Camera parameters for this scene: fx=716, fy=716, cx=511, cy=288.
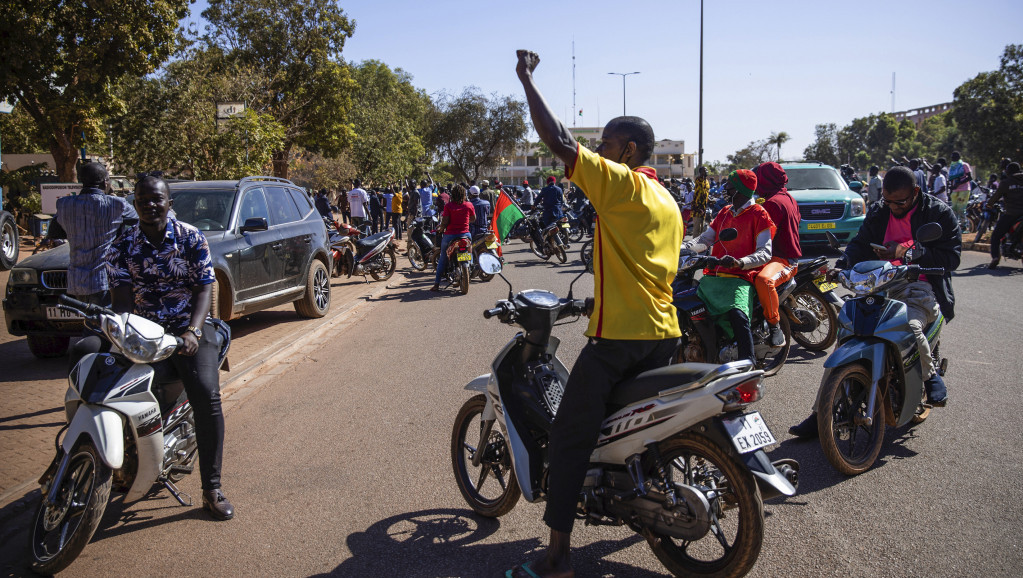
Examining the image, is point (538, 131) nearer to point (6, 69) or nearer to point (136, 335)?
point (136, 335)

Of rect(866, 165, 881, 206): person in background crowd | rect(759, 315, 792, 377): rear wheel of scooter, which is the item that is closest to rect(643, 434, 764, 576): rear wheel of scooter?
rect(759, 315, 792, 377): rear wheel of scooter

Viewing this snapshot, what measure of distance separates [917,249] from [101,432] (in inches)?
195

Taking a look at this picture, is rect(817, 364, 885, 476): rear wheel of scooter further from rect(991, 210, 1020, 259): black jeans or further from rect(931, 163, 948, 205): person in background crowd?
rect(931, 163, 948, 205): person in background crowd

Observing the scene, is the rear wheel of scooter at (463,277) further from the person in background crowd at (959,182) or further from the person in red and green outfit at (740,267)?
the person in background crowd at (959,182)

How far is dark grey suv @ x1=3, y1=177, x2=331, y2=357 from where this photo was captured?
7.38 m

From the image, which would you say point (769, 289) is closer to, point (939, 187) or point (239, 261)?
point (239, 261)

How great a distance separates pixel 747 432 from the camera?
288 centimetres

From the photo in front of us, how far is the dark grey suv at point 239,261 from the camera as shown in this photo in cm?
738

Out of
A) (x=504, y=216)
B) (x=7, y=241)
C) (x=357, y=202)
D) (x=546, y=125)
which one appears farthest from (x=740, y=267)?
(x=357, y=202)

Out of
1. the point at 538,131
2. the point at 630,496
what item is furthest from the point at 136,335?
the point at 630,496

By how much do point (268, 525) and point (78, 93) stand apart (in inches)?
708

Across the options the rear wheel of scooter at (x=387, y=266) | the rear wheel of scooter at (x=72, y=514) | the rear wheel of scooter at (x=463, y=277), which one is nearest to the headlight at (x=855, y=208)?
the rear wheel of scooter at (x=463, y=277)

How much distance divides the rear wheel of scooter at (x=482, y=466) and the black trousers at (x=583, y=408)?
1.83ft

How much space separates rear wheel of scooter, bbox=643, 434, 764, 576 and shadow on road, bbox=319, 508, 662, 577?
0.24m
